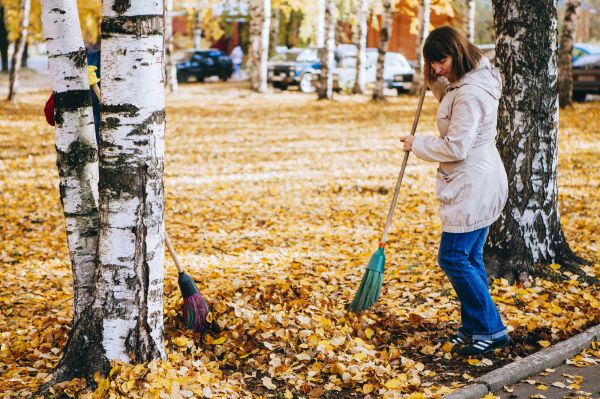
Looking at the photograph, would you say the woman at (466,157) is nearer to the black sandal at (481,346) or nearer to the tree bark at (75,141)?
the black sandal at (481,346)

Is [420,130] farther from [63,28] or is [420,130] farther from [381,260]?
[63,28]

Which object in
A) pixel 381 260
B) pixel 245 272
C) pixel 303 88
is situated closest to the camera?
pixel 381 260

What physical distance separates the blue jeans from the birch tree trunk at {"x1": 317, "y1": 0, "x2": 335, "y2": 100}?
1693 centimetres

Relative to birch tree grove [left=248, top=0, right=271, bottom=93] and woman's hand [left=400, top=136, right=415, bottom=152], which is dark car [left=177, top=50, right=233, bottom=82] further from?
woman's hand [left=400, top=136, right=415, bottom=152]

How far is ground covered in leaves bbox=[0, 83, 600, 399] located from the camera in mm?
4297

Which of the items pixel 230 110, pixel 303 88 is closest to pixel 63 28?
pixel 230 110

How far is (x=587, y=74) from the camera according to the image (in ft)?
63.8

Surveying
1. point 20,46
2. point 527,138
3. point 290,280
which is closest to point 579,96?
point 20,46

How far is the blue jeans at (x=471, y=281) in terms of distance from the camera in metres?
4.47

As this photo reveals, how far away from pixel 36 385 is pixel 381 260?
2384 millimetres

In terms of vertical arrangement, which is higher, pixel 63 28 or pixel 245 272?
pixel 63 28

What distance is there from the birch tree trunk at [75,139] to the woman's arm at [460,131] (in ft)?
6.70

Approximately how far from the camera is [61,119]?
13.6ft

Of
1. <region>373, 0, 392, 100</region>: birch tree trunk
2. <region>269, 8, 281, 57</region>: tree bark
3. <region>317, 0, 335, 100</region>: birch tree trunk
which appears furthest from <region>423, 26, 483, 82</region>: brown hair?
<region>269, 8, 281, 57</region>: tree bark
